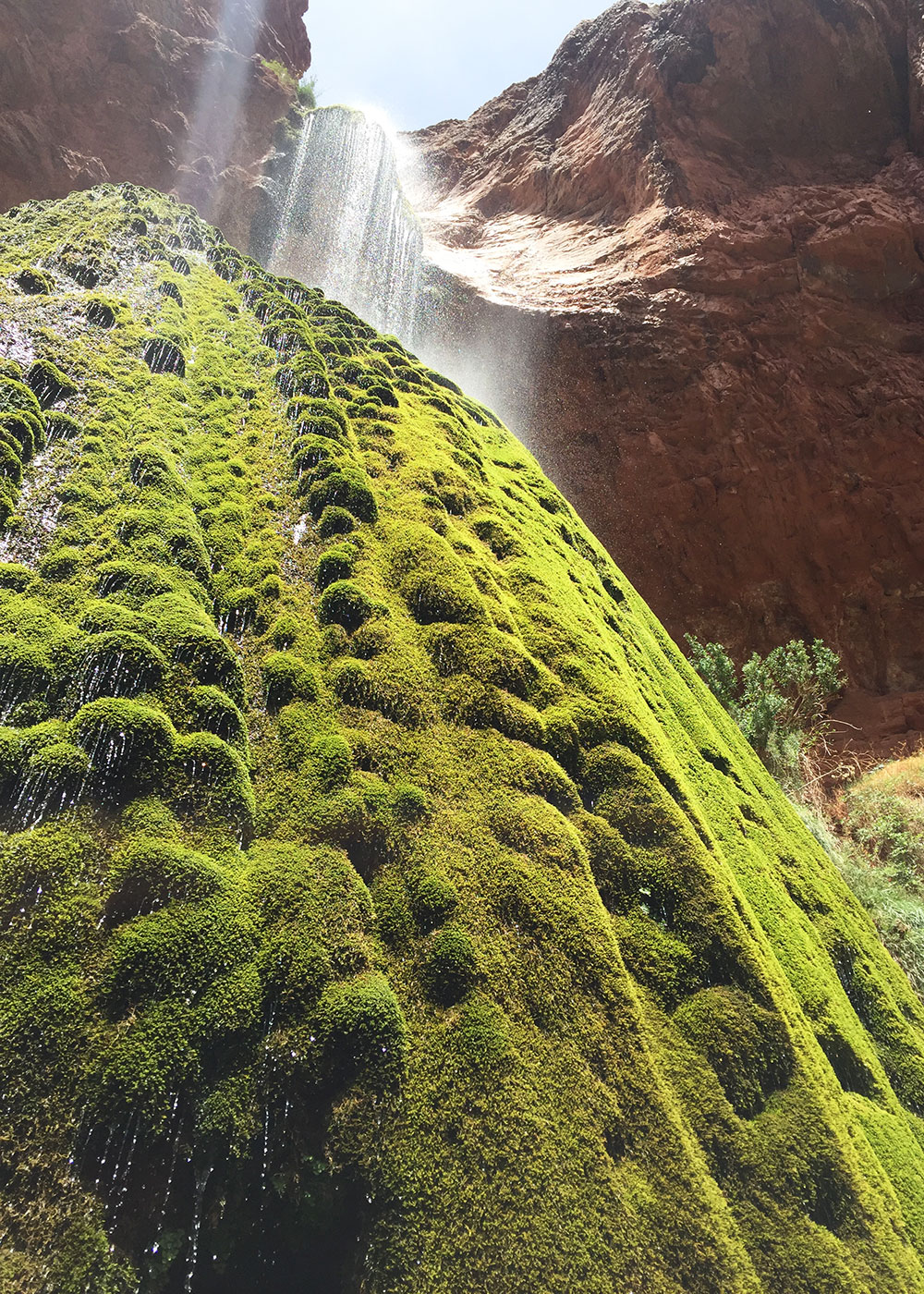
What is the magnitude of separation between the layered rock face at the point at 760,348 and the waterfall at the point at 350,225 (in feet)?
13.2

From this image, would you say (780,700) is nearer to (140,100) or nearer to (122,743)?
(122,743)

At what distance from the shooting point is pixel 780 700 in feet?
35.0

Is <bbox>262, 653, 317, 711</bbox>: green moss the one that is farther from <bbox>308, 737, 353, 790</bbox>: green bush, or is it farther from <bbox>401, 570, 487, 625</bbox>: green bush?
<bbox>401, 570, 487, 625</bbox>: green bush

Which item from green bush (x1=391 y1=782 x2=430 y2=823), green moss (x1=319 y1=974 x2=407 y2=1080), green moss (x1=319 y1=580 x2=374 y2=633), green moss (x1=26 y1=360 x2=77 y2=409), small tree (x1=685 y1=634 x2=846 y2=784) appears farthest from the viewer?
small tree (x1=685 y1=634 x2=846 y2=784)

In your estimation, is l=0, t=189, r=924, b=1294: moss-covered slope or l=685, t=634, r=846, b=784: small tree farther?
l=685, t=634, r=846, b=784: small tree

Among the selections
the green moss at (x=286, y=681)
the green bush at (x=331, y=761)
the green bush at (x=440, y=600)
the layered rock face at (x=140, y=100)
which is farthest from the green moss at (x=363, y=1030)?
the layered rock face at (x=140, y=100)

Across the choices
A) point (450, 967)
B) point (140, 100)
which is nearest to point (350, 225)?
point (140, 100)

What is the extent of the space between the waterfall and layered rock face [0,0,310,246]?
130 centimetres

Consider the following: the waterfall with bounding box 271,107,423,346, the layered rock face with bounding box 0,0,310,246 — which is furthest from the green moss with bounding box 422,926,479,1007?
the layered rock face with bounding box 0,0,310,246

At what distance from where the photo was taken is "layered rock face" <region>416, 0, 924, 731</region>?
564 inches

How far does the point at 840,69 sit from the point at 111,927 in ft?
70.8

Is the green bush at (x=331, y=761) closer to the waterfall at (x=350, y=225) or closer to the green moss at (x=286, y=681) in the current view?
the green moss at (x=286, y=681)

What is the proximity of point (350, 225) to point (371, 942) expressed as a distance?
2379cm

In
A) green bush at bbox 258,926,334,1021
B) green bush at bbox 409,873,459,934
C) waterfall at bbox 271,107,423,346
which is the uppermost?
waterfall at bbox 271,107,423,346
